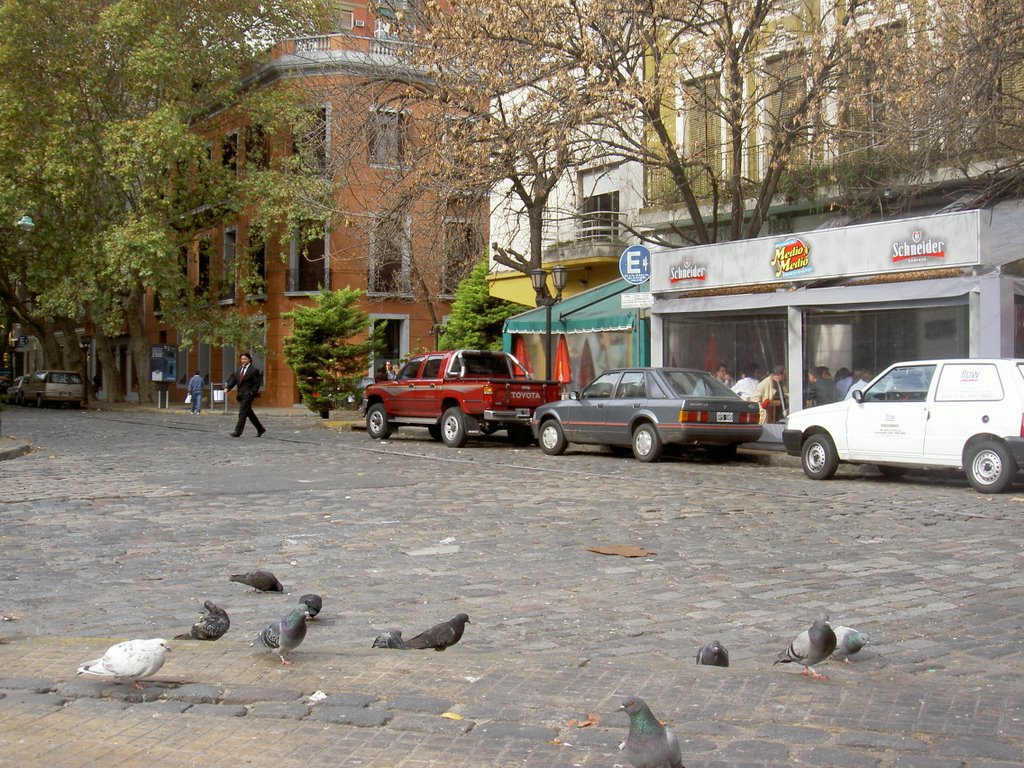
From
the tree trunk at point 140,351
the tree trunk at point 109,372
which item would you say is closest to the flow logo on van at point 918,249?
the tree trunk at point 140,351

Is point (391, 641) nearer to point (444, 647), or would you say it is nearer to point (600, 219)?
point (444, 647)

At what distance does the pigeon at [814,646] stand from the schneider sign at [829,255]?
512 inches

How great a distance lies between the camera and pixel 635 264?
21.6 meters

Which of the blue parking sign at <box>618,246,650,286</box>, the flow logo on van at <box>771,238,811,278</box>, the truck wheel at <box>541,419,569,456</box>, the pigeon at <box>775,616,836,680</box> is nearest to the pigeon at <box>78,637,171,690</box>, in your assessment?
the pigeon at <box>775,616,836,680</box>

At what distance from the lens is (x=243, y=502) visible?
40.2 feet

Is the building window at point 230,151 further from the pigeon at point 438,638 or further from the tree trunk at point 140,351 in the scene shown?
the pigeon at point 438,638

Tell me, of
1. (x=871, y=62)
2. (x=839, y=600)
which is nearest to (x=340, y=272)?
(x=871, y=62)

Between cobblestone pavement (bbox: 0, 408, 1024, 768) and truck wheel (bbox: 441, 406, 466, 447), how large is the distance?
21.2ft

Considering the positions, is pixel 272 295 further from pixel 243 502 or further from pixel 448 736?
pixel 448 736

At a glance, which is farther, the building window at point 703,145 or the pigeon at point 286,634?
the building window at point 703,145

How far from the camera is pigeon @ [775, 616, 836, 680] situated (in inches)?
197

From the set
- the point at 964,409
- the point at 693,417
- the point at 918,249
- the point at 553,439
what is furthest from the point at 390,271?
the point at 964,409

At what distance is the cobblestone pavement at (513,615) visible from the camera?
4.27 m

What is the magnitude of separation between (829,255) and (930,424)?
5.46 metres
